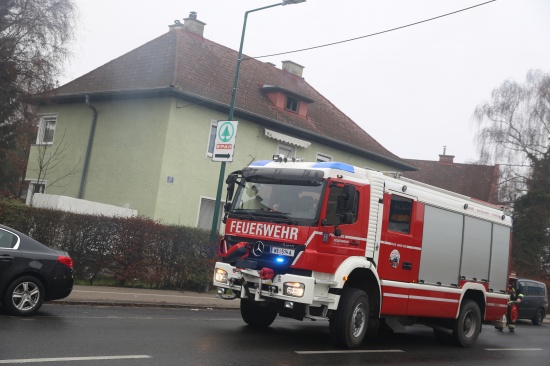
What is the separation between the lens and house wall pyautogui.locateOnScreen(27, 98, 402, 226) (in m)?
26.2

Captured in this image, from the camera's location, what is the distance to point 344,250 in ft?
35.9

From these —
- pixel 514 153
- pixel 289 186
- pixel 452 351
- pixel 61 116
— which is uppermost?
pixel 514 153

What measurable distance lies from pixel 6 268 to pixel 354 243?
18.8 feet

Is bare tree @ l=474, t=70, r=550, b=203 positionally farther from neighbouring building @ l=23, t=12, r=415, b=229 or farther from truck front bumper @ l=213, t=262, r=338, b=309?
truck front bumper @ l=213, t=262, r=338, b=309

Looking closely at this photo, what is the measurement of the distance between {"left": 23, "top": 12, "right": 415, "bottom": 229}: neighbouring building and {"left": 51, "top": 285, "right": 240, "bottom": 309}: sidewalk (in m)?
8.08

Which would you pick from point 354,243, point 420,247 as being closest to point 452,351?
point 420,247

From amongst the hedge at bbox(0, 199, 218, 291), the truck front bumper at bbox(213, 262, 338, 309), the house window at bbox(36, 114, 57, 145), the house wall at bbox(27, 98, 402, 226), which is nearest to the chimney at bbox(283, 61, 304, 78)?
the house wall at bbox(27, 98, 402, 226)

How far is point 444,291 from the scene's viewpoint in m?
13.1

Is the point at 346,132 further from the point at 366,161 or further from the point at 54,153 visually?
the point at 54,153

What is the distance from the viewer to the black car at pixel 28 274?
36.6 ft

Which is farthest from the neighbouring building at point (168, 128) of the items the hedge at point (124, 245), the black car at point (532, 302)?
the black car at point (532, 302)

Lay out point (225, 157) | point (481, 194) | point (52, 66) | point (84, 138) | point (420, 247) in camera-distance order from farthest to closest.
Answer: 1. point (481, 194)
2. point (84, 138)
3. point (52, 66)
4. point (225, 157)
5. point (420, 247)

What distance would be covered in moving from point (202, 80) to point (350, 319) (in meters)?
18.8

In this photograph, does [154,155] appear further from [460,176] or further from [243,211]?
[460,176]
